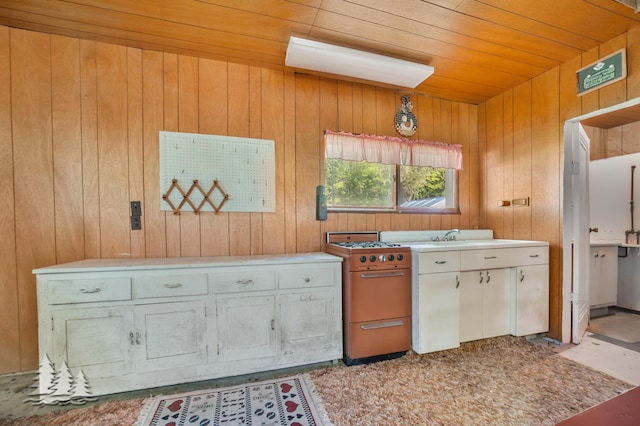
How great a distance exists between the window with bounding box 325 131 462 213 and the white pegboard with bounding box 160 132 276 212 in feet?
2.13

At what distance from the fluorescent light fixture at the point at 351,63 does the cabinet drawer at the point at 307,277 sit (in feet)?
5.73

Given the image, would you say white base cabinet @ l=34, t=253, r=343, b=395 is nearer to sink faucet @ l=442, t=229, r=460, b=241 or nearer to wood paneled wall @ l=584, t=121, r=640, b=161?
sink faucet @ l=442, t=229, r=460, b=241

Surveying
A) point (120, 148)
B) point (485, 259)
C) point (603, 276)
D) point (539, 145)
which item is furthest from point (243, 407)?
point (603, 276)

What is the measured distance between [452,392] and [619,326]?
8.41ft

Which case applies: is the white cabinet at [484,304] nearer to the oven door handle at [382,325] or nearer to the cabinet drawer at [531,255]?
the cabinet drawer at [531,255]

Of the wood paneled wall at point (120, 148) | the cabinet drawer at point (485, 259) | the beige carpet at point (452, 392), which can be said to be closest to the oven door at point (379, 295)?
the beige carpet at point (452, 392)

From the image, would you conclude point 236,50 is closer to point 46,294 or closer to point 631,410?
point 46,294

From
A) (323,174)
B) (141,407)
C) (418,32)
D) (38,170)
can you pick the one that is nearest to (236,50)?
(323,174)

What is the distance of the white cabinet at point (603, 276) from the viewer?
3.27m

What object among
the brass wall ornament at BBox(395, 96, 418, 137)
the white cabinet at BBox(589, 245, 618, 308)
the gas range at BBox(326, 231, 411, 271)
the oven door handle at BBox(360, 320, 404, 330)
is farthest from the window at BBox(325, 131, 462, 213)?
the white cabinet at BBox(589, 245, 618, 308)

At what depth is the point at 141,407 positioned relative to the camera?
1.74 m

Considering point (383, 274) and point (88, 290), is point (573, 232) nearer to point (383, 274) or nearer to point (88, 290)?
point (383, 274)

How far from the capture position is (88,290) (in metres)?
1.77

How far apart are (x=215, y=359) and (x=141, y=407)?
0.49m
